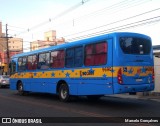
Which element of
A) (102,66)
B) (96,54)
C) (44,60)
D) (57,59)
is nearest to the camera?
(102,66)

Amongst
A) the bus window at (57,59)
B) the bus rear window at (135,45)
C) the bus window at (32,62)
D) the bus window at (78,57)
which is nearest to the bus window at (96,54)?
the bus window at (78,57)

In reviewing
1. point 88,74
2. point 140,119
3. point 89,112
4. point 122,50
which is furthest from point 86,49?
point 140,119

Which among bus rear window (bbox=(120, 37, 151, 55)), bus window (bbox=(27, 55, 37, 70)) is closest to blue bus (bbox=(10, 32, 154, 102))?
bus rear window (bbox=(120, 37, 151, 55))

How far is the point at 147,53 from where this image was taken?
15.3 m

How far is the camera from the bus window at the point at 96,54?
48.3 ft

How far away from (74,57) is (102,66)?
9.08ft

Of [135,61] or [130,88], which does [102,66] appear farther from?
[130,88]

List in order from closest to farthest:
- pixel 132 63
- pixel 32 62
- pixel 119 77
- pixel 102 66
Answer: pixel 119 77 → pixel 132 63 → pixel 102 66 → pixel 32 62

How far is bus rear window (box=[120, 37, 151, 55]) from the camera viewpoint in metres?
14.4

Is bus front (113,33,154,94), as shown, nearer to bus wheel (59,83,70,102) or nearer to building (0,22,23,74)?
bus wheel (59,83,70,102)

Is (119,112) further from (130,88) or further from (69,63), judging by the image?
(69,63)

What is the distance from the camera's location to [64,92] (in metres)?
18.1

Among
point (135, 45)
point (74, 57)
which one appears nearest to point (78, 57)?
point (74, 57)

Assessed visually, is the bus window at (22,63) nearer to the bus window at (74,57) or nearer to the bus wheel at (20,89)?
the bus wheel at (20,89)
